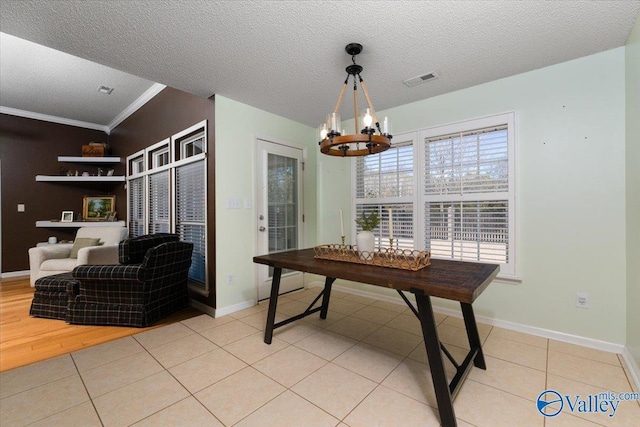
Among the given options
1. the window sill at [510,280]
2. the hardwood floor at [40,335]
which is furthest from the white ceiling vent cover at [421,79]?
the hardwood floor at [40,335]

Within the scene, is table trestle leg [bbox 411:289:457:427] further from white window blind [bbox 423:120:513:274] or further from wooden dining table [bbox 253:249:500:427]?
white window blind [bbox 423:120:513:274]

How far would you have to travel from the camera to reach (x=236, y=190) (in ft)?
10.2

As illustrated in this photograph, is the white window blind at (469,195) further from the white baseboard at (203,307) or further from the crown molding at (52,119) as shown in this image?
the crown molding at (52,119)

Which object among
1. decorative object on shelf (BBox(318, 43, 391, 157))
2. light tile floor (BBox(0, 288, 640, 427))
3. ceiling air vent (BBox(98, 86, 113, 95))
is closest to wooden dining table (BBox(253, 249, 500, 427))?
light tile floor (BBox(0, 288, 640, 427))

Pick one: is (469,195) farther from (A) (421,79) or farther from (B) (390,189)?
(A) (421,79)

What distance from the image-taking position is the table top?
1.33 meters

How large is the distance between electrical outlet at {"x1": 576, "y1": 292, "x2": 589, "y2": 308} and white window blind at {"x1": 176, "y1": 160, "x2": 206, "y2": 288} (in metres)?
3.73

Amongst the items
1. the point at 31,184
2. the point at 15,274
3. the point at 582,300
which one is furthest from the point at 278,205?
the point at 15,274

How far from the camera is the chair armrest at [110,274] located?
263 centimetres

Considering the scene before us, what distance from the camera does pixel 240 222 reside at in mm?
3145

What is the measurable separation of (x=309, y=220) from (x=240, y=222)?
117 centimetres

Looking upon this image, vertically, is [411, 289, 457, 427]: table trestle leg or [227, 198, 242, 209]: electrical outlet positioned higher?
[227, 198, 242, 209]: electrical outlet

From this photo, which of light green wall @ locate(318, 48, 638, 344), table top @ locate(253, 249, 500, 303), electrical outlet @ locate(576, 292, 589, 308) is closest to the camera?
table top @ locate(253, 249, 500, 303)

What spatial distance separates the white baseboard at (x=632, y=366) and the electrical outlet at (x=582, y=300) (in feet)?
1.15
